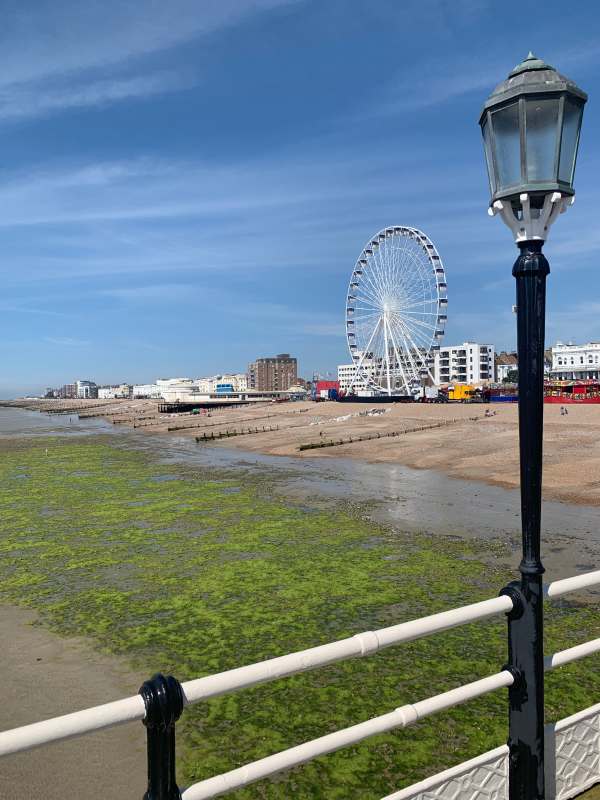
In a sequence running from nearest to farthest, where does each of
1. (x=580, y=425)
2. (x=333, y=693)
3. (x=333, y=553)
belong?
(x=333, y=693) < (x=333, y=553) < (x=580, y=425)

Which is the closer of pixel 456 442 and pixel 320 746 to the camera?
pixel 320 746

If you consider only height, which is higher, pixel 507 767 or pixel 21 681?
pixel 507 767

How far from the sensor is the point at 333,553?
1291 centimetres

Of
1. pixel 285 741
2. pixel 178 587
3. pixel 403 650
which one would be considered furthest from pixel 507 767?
pixel 178 587

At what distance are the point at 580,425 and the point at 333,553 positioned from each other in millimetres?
29514

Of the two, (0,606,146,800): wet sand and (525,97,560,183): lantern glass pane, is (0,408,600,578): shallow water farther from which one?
(525,97,560,183): lantern glass pane

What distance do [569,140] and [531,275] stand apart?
2.32ft

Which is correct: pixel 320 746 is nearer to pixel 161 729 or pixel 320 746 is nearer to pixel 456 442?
pixel 161 729

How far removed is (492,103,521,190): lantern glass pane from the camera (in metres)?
3.14

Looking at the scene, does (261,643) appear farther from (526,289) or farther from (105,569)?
(526,289)

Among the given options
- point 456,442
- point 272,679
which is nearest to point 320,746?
point 272,679

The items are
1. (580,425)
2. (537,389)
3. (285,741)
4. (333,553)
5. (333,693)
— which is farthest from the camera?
(580,425)

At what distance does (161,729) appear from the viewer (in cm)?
220

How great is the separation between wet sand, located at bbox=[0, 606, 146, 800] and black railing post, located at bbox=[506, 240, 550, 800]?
307 centimetres
